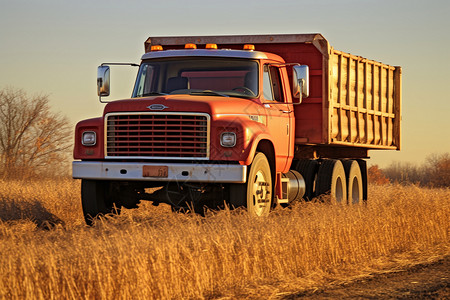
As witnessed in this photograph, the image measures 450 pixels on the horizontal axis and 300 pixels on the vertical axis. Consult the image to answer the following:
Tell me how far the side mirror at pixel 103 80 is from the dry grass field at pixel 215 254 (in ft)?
6.75

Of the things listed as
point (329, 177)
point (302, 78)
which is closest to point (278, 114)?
point (302, 78)

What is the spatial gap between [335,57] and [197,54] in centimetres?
330

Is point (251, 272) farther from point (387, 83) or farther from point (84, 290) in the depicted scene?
point (387, 83)

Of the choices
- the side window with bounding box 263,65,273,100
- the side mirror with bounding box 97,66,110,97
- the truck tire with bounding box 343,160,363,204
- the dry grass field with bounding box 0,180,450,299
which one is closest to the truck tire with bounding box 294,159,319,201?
the truck tire with bounding box 343,160,363,204

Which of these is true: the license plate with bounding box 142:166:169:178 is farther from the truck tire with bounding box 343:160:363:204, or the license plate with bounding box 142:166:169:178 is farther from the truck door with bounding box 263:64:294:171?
the truck tire with bounding box 343:160:363:204

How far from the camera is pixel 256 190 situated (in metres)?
11.8

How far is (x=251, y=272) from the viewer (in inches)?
342

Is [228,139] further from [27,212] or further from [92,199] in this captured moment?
[27,212]

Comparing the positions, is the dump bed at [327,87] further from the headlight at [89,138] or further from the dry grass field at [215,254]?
the headlight at [89,138]

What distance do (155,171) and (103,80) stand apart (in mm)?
2286

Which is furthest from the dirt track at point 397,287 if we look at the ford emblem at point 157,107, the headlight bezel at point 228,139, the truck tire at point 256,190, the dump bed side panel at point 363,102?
the dump bed side panel at point 363,102

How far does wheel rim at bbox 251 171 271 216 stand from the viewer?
11.7 meters

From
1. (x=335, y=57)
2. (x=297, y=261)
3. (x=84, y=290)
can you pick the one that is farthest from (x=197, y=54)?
(x=84, y=290)

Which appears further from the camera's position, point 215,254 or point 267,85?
point 267,85
